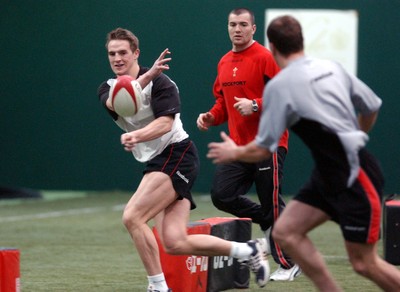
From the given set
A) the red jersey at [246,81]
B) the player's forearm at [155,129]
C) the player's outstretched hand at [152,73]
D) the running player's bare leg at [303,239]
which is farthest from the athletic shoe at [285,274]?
the running player's bare leg at [303,239]

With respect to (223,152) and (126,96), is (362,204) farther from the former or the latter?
(126,96)

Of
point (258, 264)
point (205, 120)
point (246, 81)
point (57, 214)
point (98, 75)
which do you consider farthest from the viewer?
point (98, 75)

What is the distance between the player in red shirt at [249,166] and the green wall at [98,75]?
23.6 ft

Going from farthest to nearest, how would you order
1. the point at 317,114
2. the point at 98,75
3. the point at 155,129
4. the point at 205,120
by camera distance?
the point at 98,75 < the point at 205,120 < the point at 155,129 < the point at 317,114

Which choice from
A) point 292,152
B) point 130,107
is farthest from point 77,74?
point 130,107

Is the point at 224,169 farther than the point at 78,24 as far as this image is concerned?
No

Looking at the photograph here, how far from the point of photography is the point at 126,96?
6043 mm

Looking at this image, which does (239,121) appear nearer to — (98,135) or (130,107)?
(130,107)

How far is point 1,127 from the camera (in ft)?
52.4

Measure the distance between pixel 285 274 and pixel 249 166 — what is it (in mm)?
858

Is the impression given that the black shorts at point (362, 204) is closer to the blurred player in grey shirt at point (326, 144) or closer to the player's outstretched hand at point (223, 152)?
the blurred player in grey shirt at point (326, 144)

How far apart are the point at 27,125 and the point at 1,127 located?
440 millimetres

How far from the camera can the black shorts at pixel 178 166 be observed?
6398 mm

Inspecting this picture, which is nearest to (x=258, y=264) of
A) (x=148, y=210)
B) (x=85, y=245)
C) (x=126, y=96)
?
(x=148, y=210)
